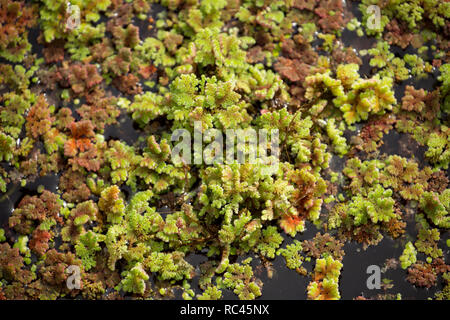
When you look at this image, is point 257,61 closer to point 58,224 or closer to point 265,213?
point 265,213

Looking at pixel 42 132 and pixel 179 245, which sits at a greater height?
pixel 42 132

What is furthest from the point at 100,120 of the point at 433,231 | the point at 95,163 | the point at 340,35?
the point at 433,231

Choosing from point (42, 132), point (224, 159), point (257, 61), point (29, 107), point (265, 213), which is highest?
point (257, 61)

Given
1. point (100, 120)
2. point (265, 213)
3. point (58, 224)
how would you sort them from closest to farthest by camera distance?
1. point (265, 213)
2. point (58, 224)
3. point (100, 120)

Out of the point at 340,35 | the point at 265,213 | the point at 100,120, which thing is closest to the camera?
the point at 265,213

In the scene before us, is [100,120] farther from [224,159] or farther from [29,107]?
[224,159]

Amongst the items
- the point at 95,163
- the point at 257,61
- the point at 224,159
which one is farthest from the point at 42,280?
the point at 257,61

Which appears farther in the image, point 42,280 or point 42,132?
point 42,132
